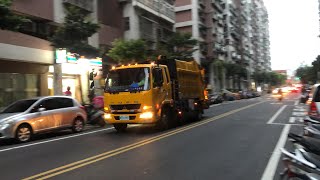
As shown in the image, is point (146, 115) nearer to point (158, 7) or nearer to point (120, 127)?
point (120, 127)

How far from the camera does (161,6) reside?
151ft

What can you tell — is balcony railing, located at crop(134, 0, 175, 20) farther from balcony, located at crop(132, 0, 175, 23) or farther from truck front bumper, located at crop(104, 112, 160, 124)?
truck front bumper, located at crop(104, 112, 160, 124)

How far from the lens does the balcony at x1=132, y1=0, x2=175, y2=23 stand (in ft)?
130

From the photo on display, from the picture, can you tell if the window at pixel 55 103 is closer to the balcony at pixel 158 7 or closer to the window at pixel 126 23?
the window at pixel 126 23

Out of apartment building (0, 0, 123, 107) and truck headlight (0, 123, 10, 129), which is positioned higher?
apartment building (0, 0, 123, 107)

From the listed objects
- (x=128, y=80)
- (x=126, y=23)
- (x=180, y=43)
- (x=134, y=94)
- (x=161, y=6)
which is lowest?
(x=134, y=94)

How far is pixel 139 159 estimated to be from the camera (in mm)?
10500

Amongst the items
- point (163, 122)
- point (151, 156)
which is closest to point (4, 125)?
point (163, 122)

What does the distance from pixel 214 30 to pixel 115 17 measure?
46.9m

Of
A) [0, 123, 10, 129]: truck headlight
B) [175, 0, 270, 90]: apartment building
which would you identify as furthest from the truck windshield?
[175, 0, 270, 90]: apartment building

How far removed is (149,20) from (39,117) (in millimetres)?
27975

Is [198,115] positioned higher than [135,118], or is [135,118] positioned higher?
[135,118]

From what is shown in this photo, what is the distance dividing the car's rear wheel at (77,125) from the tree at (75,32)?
6164 mm

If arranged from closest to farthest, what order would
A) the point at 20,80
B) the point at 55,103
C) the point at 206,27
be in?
the point at 55,103 → the point at 20,80 → the point at 206,27
